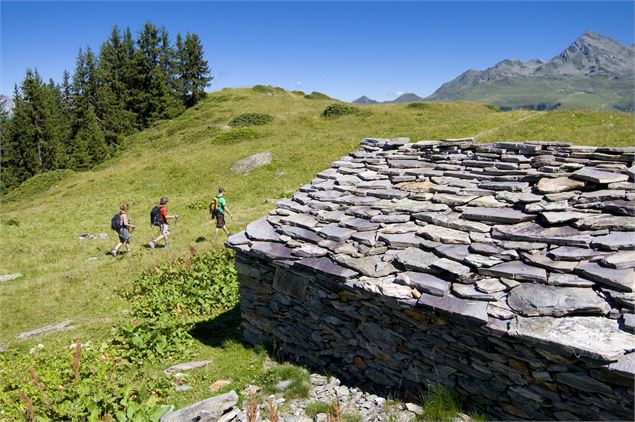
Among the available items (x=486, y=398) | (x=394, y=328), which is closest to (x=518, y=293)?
(x=486, y=398)

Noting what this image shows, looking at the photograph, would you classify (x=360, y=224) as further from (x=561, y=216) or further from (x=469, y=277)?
(x=561, y=216)

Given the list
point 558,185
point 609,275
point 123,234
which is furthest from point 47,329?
point 609,275

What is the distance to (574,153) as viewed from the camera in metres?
8.40

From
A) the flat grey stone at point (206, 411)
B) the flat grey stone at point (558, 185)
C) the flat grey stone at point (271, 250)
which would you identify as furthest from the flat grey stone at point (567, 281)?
the flat grey stone at point (206, 411)

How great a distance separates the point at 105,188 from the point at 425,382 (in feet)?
118

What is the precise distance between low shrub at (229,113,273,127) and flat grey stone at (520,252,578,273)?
46119mm

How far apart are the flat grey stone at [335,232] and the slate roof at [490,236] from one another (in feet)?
0.07

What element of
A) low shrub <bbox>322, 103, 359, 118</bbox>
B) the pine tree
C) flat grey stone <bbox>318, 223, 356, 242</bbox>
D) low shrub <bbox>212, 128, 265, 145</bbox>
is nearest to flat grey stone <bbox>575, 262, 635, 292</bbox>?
flat grey stone <bbox>318, 223, 356, 242</bbox>

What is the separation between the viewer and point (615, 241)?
239 inches

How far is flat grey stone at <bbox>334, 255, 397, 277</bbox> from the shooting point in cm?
734

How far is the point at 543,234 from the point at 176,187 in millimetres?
29520

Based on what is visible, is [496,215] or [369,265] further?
[369,265]

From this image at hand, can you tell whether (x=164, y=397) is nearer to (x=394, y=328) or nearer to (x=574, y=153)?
(x=394, y=328)

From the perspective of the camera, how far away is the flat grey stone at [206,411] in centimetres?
683
